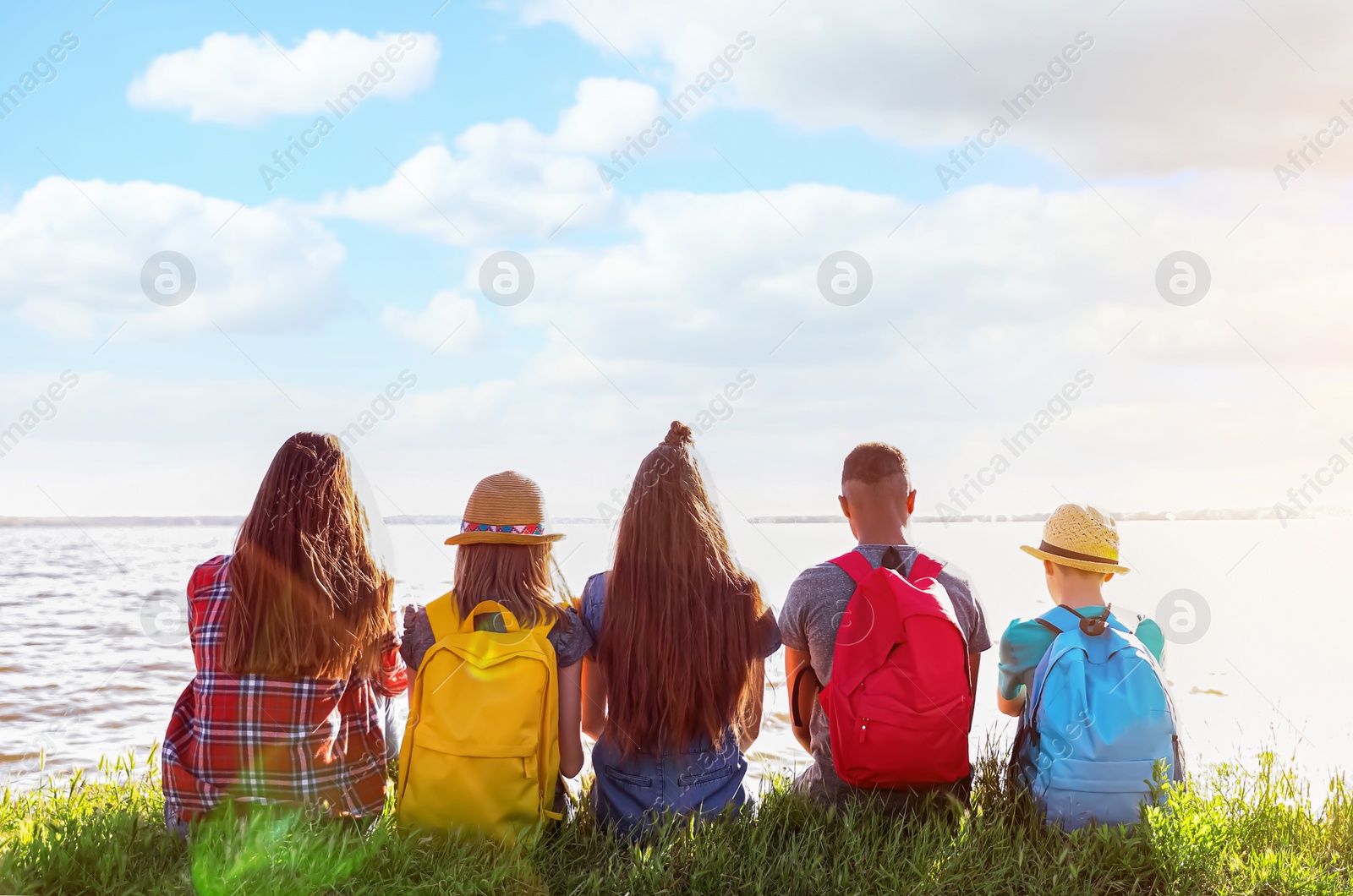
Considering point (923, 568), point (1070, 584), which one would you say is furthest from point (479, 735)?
Answer: point (1070, 584)

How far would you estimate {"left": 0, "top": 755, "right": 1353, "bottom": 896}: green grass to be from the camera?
9.65ft

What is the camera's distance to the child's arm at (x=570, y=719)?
11.0 feet

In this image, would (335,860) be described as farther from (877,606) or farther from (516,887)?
(877,606)

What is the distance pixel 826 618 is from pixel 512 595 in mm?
1228

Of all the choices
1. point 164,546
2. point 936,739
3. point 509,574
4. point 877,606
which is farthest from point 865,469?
point 164,546

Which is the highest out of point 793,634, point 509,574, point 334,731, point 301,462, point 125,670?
point 301,462

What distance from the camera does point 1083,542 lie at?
3639 millimetres

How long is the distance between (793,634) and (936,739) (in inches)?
26.5

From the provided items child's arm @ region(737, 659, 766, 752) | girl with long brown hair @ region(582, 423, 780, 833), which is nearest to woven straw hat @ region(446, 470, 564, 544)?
→ girl with long brown hair @ region(582, 423, 780, 833)

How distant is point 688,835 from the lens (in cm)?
330

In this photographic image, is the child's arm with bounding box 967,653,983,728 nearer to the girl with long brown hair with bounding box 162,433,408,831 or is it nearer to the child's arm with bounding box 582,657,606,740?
the child's arm with bounding box 582,657,606,740

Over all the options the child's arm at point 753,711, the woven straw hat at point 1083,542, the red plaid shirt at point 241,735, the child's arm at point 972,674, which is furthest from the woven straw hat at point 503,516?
→ the woven straw hat at point 1083,542

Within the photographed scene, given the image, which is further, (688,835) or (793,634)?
(793,634)

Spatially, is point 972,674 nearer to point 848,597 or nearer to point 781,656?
point 848,597
